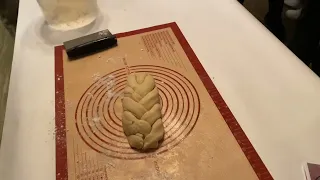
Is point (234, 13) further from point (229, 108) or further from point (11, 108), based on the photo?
point (11, 108)

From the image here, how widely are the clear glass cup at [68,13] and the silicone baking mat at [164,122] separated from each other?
8cm

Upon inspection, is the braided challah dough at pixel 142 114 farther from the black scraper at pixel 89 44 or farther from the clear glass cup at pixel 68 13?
the clear glass cup at pixel 68 13

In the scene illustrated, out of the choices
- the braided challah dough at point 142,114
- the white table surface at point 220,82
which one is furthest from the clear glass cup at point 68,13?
the braided challah dough at point 142,114

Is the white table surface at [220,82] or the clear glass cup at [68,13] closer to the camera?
the white table surface at [220,82]

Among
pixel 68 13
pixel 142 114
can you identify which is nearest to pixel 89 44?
pixel 68 13

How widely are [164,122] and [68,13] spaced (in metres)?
0.33

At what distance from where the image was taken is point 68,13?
729mm

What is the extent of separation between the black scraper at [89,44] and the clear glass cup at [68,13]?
0.25 ft

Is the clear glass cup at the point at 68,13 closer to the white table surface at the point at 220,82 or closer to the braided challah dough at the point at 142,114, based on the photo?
the white table surface at the point at 220,82

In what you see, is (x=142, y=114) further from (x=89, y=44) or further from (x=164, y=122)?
(x=89, y=44)

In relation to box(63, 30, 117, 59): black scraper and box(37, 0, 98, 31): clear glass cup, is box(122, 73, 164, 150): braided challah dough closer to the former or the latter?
box(63, 30, 117, 59): black scraper

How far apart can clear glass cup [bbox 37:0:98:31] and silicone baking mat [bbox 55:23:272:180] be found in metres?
0.08

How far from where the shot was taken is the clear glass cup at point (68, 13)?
709 millimetres

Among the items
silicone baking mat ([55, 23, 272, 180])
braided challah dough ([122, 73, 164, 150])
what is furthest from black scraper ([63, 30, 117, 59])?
braided challah dough ([122, 73, 164, 150])
